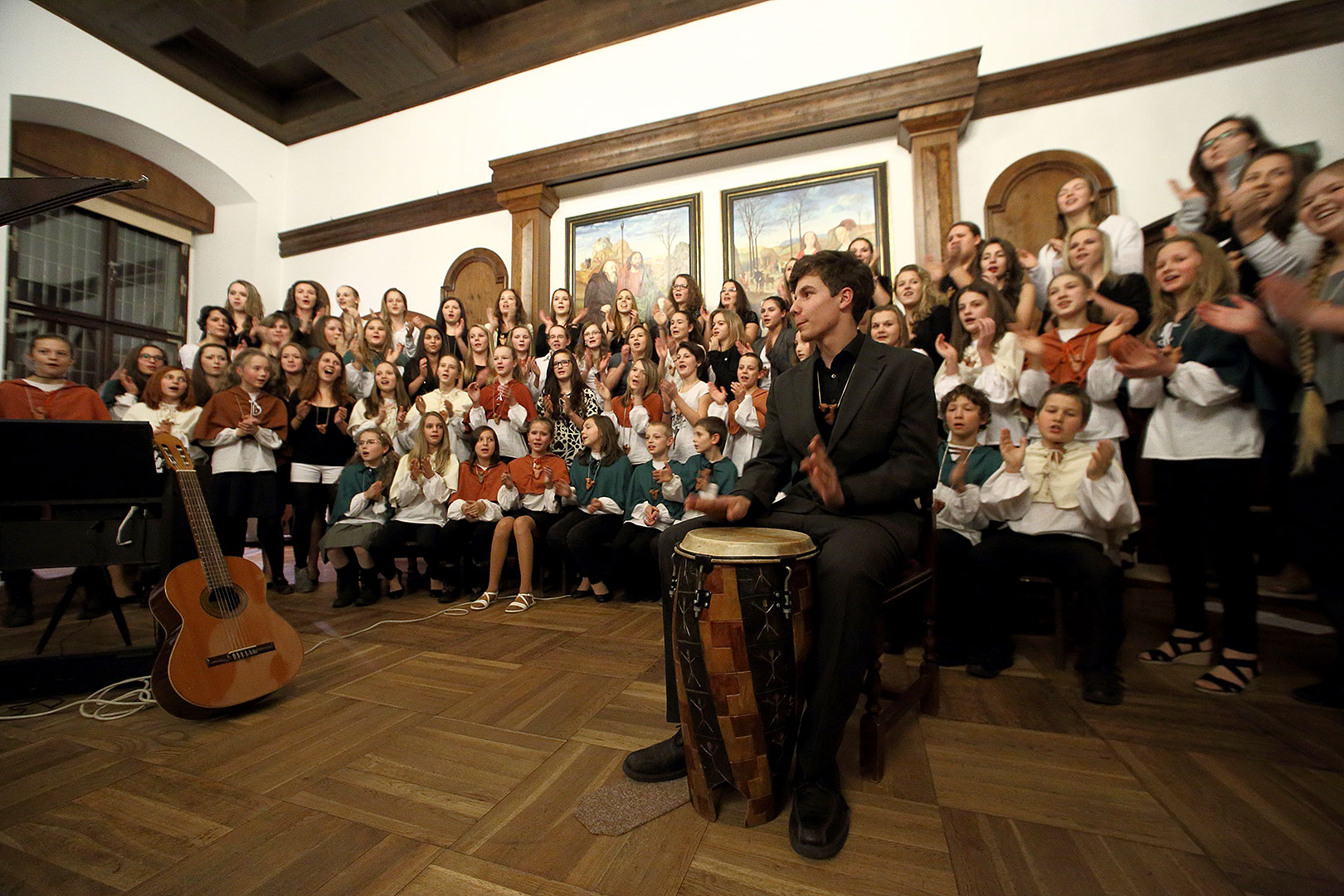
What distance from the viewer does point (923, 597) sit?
190 cm

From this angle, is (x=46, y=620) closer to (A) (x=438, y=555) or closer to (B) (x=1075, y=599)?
(A) (x=438, y=555)

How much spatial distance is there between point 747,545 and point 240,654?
1.81m

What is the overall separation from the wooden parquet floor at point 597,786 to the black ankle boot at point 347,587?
136cm

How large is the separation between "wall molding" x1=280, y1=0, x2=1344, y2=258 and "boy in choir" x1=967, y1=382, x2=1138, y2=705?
3.37 m

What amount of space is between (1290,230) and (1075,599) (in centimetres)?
168

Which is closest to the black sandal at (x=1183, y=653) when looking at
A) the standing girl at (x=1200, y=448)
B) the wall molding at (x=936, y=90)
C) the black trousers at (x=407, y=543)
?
the standing girl at (x=1200, y=448)

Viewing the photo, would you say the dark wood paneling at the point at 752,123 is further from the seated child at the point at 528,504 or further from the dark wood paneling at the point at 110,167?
the dark wood paneling at the point at 110,167

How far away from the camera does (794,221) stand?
209 inches

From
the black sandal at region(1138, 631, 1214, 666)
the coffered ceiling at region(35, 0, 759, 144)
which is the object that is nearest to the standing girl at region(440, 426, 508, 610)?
the black sandal at region(1138, 631, 1214, 666)

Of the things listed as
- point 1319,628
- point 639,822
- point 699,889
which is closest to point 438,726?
point 639,822

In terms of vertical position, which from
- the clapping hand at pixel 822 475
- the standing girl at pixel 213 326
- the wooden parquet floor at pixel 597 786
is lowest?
the wooden parquet floor at pixel 597 786

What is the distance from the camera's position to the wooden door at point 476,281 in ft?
21.3

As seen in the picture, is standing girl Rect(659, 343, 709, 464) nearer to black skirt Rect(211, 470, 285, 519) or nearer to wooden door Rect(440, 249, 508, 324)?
black skirt Rect(211, 470, 285, 519)

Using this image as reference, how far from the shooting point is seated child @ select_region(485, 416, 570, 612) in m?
3.59
